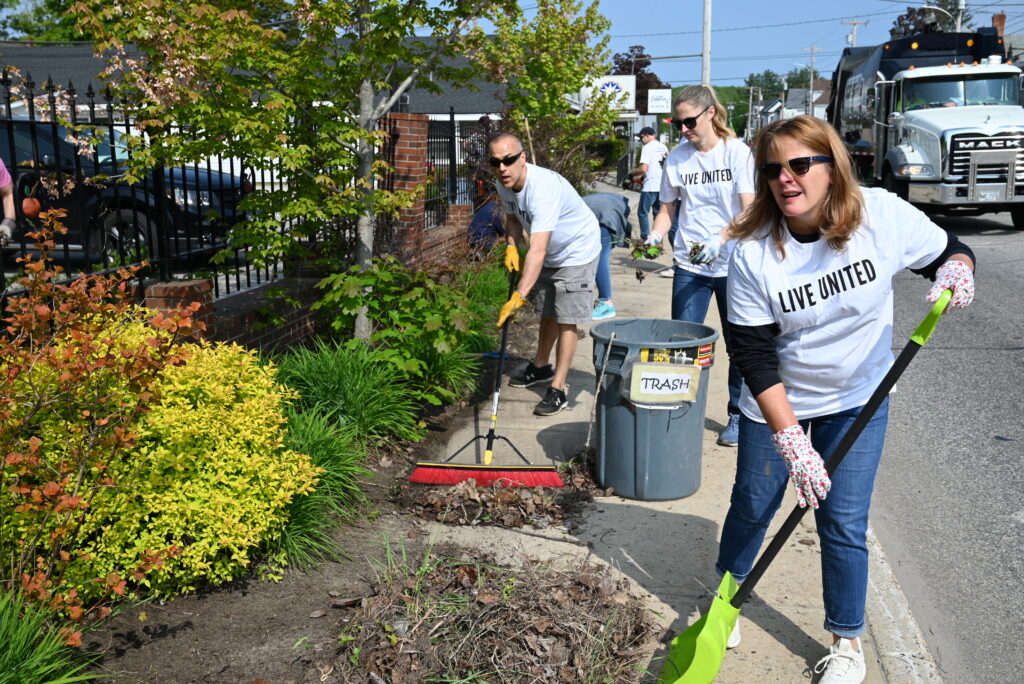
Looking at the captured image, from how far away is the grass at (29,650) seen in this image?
8.80 feet

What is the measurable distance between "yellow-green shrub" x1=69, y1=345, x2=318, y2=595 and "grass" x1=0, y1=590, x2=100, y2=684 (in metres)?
0.35

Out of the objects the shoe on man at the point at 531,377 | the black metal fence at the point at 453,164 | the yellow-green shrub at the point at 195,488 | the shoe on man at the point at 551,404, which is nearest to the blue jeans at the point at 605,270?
the black metal fence at the point at 453,164

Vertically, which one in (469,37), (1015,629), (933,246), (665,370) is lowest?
(1015,629)

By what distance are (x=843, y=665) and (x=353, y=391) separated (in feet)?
10.3

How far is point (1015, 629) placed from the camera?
3.65m

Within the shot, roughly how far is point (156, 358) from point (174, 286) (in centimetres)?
212

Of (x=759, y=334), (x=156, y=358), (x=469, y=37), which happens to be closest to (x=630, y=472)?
(x=759, y=334)

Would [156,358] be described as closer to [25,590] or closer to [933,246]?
[25,590]

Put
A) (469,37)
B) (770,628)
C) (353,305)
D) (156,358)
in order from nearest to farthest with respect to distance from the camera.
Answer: (156,358), (770,628), (353,305), (469,37)

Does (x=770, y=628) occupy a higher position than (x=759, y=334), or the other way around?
(x=759, y=334)

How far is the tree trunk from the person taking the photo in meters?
6.13

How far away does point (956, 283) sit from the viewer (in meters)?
2.88

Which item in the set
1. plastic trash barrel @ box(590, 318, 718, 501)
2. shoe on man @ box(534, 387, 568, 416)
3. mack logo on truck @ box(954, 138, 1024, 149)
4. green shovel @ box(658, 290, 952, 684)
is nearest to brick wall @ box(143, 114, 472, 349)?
shoe on man @ box(534, 387, 568, 416)

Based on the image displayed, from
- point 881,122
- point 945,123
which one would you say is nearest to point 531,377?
point 945,123
